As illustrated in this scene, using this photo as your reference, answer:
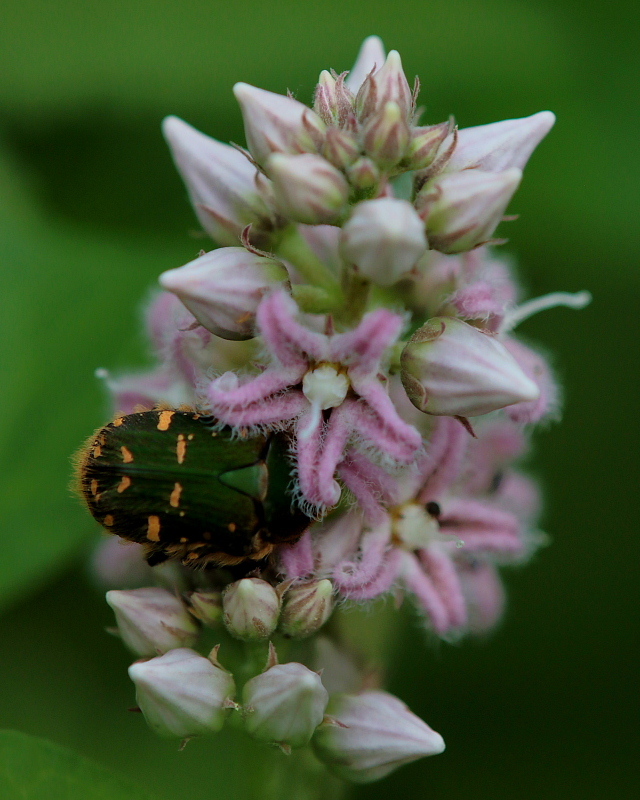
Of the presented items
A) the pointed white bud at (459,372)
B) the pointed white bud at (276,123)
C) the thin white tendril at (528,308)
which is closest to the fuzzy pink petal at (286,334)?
the pointed white bud at (459,372)

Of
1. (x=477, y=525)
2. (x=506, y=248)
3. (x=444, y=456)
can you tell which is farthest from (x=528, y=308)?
(x=506, y=248)

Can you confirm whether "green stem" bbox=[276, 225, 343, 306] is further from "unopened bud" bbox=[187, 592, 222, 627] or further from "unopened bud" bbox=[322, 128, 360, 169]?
"unopened bud" bbox=[187, 592, 222, 627]

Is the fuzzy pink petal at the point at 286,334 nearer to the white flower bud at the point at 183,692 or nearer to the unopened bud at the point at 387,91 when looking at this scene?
the unopened bud at the point at 387,91

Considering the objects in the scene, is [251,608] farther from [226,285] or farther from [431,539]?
[226,285]

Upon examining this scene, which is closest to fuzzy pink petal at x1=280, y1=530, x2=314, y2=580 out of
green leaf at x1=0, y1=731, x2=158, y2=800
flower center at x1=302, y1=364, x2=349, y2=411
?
flower center at x1=302, y1=364, x2=349, y2=411

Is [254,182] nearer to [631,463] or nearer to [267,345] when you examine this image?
[267,345]

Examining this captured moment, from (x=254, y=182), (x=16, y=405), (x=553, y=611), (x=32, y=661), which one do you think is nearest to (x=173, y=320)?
(x=254, y=182)
